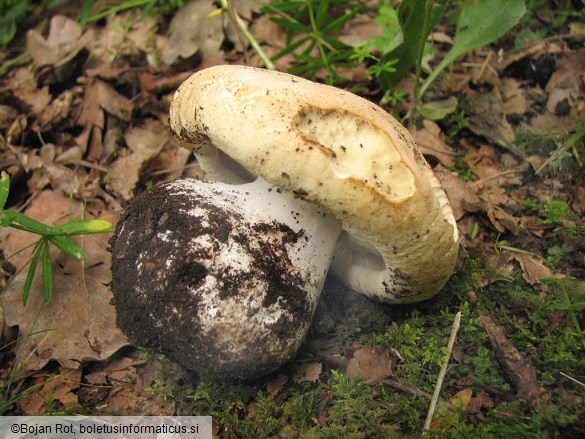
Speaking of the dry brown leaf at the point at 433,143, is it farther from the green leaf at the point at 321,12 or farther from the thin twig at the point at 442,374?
the thin twig at the point at 442,374

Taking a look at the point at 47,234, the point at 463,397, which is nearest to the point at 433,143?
the point at 463,397

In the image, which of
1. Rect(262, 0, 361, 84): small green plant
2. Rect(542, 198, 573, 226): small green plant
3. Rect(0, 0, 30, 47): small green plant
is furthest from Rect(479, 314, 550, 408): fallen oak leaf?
Rect(0, 0, 30, 47): small green plant

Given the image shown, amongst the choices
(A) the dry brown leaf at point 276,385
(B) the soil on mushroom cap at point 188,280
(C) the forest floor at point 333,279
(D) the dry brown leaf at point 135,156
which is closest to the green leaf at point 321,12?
(C) the forest floor at point 333,279

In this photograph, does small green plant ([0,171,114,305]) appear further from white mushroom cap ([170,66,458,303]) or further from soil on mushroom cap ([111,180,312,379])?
white mushroom cap ([170,66,458,303])

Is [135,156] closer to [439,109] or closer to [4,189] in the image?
[4,189]

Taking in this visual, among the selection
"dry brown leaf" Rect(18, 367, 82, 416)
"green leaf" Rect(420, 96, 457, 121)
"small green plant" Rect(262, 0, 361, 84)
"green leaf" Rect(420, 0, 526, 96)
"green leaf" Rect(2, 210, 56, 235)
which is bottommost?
"dry brown leaf" Rect(18, 367, 82, 416)

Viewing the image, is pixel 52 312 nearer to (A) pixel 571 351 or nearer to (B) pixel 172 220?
(B) pixel 172 220

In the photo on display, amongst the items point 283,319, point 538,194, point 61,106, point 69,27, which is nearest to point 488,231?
point 538,194
